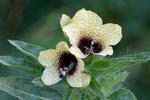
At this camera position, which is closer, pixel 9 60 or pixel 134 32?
pixel 9 60

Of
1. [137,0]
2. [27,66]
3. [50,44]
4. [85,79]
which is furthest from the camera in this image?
[137,0]

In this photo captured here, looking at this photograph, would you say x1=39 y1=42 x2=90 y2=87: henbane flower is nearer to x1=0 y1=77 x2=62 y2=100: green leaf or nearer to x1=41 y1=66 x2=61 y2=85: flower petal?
x1=41 y1=66 x2=61 y2=85: flower petal

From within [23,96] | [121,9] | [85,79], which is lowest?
[23,96]

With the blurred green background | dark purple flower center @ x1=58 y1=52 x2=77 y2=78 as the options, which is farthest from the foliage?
the blurred green background

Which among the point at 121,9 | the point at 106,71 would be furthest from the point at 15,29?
the point at 106,71

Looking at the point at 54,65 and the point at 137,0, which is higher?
the point at 137,0

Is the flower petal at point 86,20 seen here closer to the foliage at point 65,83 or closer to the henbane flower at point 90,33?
the henbane flower at point 90,33

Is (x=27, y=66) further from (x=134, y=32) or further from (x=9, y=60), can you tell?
(x=134, y=32)

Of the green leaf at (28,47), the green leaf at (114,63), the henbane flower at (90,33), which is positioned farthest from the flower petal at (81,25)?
the green leaf at (28,47)
